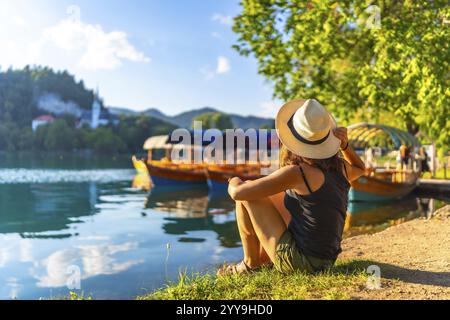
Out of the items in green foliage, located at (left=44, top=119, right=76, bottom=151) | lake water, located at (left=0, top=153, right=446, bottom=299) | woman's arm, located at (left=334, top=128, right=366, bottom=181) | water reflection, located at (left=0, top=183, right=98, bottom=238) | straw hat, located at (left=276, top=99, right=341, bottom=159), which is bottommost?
water reflection, located at (left=0, top=183, right=98, bottom=238)

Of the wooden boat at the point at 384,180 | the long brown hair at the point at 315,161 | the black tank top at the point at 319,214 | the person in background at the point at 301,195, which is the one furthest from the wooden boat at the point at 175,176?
the long brown hair at the point at 315,161

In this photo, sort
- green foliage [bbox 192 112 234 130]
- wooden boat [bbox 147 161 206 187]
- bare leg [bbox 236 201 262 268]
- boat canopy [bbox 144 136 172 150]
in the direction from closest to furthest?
bare leg [bbox 236 201 262 268], wooden boat [bbox 147 161 206 187], boat canopy [bbox 144 136 172 150], green foliage [bbox 192 112 234 130]

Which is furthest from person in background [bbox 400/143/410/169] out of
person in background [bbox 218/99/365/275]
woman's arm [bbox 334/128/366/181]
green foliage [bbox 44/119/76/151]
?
green foliage [bbox 44/119/76/151]

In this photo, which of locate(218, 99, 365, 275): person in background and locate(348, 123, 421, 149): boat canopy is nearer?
locate(218, 99, 365, 275): person in background

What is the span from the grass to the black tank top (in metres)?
0.32

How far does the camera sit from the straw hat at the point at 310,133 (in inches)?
167

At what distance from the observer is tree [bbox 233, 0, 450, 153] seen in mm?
14867

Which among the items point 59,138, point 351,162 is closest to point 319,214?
point 351,162

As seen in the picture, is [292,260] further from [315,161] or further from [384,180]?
[384,180]

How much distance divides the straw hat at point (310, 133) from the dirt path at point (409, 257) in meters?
1.42

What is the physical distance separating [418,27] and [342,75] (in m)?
4.03

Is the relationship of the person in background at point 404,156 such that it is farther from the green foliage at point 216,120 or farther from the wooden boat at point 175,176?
the green foliage at point 216,120

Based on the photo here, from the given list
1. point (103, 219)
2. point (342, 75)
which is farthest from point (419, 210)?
point (103, 219)

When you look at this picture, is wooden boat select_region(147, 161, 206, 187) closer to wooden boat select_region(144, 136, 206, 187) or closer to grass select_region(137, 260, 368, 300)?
wooden boat select_region(144, 136, 206, 187)
